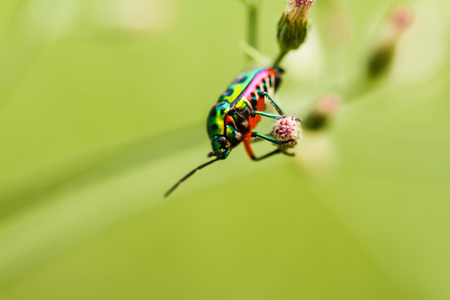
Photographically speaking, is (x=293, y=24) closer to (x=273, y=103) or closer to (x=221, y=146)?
(x=273, y=103)

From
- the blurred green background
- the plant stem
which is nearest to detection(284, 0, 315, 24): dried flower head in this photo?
the plant stem

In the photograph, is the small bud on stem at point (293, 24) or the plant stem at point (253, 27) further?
the plant stem at point (253, 27)

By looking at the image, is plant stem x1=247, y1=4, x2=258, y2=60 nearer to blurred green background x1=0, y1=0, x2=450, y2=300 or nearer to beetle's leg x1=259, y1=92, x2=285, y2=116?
beetle's leg x1=259, y1=92, x2=285, y2=116

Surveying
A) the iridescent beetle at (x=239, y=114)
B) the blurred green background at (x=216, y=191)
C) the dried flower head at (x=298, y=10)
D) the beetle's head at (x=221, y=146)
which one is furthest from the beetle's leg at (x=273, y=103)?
the blurred green background at (x=216, y=191)

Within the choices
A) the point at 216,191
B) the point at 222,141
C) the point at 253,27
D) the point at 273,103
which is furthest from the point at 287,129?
the point at 216,191

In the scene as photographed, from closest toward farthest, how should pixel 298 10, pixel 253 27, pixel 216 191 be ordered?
pixel 298 10, pixel 253 27, pixel 216 191

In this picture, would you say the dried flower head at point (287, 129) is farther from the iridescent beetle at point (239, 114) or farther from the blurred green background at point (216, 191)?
the blurred green background at point (216, 191)

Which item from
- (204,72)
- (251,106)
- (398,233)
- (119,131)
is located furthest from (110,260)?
(251,106)
